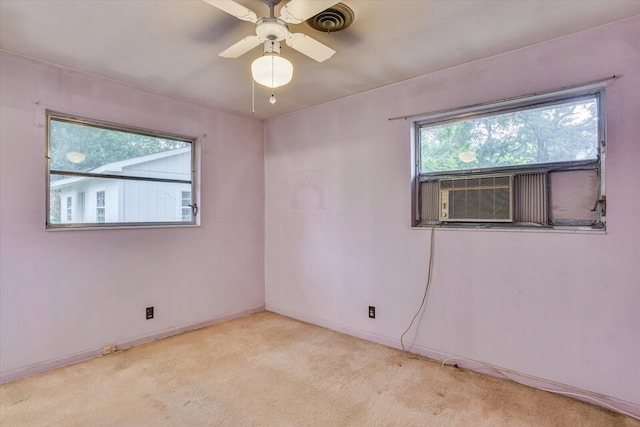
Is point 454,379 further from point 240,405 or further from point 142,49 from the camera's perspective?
point 142,49

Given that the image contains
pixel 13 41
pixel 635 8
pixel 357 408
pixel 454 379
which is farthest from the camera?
pixel 454 379

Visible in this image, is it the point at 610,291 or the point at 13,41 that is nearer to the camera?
the point at 610,291

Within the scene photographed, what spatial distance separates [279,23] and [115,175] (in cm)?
218

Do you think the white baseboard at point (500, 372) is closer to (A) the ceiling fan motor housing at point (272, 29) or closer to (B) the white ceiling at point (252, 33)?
(B) the white ceiling at point (252, 33)

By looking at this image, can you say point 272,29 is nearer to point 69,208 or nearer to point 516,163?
point 516,163

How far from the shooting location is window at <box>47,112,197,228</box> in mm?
2715

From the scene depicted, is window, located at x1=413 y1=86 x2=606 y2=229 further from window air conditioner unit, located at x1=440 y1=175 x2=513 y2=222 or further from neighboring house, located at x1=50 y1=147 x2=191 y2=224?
neighboring house, located at x1=50 y1=147 x2=191 y2=224

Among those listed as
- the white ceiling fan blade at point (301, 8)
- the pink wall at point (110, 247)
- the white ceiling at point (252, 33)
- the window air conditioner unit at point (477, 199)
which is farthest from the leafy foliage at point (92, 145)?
the window air conditioner unit at point (477, 199)

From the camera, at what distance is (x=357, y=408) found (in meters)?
2.11

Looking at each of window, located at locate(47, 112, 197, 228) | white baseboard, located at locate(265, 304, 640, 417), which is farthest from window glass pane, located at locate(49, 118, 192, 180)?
white baseboard, located at locate(265, 304, 640, 417)

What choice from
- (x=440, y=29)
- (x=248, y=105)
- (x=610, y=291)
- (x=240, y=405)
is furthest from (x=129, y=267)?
(x=610, y=291)

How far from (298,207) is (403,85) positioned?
1.71 metres

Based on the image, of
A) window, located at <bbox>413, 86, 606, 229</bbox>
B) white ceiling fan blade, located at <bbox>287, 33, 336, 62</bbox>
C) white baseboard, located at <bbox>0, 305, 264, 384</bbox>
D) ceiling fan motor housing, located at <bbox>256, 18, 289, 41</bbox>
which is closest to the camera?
ceiling fan motor housing, located at <bbox>256, 18, 289, 41</bbox>

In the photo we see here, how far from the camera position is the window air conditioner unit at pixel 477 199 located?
2539 mm
